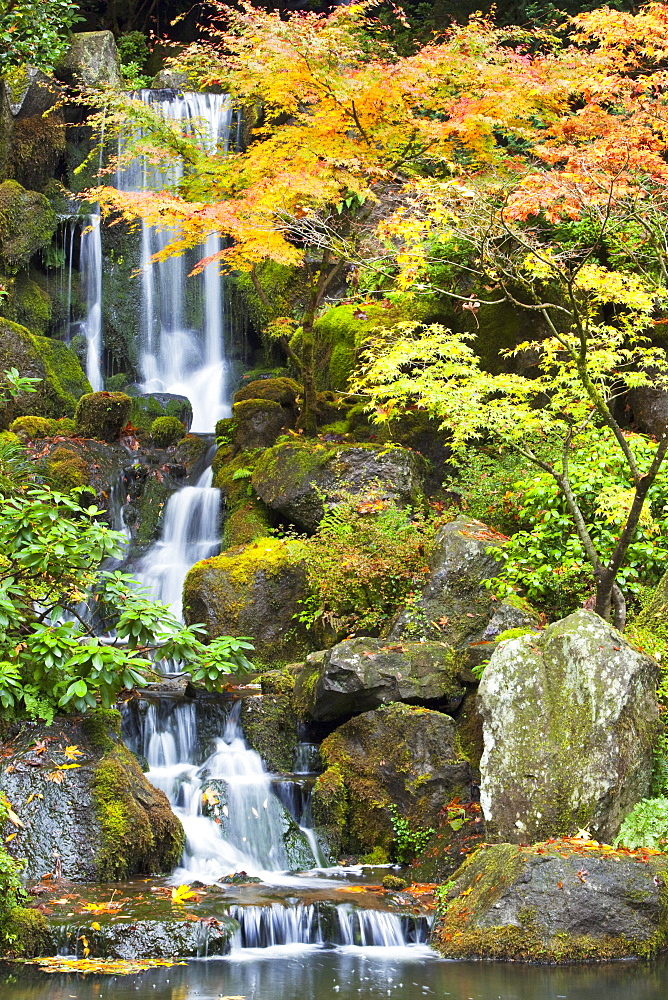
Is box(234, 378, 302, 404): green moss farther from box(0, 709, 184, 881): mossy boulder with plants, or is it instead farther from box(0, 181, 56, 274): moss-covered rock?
box(0, 709, 184, 881): mossy boulder with plants

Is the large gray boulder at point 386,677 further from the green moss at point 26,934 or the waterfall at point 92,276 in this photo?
the waterfall at point 92,276

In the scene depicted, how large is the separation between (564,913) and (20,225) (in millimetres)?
17873

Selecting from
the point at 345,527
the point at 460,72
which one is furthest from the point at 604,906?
the point at 460,72

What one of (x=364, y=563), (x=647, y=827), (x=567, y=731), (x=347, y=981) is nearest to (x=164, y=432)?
(x=364, y=563)

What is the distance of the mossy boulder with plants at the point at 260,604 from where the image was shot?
12000 millimetres

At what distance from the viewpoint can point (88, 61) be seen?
71.3ft

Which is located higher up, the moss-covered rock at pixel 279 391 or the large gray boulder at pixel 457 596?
the moss-covered rock at pixel 279 391

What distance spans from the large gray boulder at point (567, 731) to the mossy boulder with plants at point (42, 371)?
1231 cm

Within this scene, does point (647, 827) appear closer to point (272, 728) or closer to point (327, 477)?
point (272, 728)

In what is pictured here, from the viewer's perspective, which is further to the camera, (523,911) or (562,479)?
(562,479)

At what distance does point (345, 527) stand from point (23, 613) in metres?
4.43

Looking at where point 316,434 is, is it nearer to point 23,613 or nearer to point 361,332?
point 361,332

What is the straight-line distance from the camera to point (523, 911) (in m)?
6.05

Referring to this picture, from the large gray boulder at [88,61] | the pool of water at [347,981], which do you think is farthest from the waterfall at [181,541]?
the large gray boulder at [88,61]
